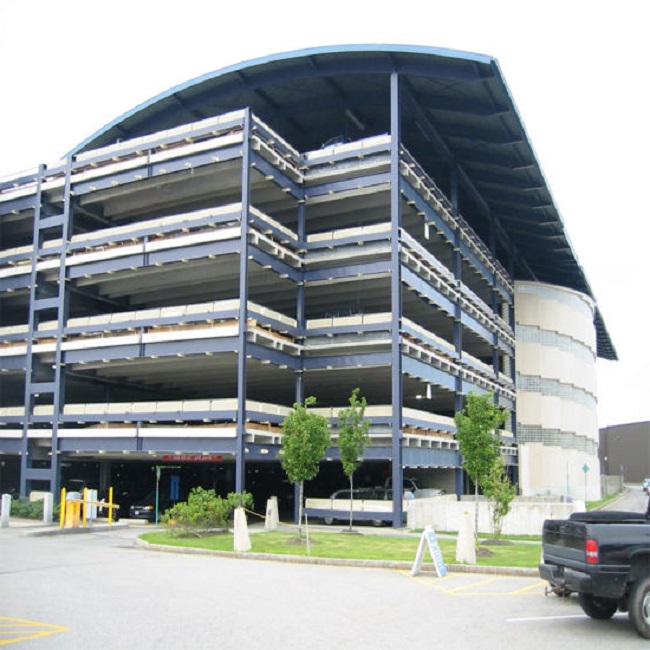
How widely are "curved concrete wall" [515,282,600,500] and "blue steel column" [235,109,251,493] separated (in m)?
33.4

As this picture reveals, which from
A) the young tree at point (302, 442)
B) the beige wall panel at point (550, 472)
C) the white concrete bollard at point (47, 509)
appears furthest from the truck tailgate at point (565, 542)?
the beige wall panel at point (550, 472)

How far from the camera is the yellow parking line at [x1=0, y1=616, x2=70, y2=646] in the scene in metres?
10.5

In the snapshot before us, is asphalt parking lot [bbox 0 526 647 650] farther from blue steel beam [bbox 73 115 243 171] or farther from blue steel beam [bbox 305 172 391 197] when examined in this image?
blue steel beam [bbox 73 115 243 171]

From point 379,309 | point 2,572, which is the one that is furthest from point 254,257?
point 2,572

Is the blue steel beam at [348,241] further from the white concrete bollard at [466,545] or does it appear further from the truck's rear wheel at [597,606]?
the truck's rear wheel at [597,606]

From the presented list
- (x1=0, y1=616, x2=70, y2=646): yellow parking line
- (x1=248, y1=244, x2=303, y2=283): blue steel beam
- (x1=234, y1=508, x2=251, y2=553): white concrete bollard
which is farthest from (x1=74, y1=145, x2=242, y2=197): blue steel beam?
(x1=0, y1=616, x2=70, y2=646): yellow parking line

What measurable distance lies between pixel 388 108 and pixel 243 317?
1731cm

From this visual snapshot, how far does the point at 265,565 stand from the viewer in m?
20.1

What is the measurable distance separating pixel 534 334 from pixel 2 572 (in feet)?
173

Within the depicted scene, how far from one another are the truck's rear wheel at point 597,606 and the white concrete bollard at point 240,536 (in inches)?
482

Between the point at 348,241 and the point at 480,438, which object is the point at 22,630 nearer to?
the point at 480,438

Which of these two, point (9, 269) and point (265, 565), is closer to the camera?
point (265, 565)

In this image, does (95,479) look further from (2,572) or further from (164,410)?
(2,572)

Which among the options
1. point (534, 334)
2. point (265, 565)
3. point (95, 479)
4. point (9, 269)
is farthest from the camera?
point (534, 334)
